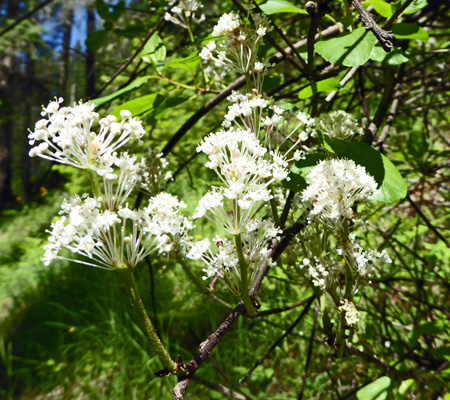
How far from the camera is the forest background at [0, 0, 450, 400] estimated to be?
1093mm

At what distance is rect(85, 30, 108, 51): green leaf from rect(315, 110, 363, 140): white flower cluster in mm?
1039

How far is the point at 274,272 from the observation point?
2.66 metres

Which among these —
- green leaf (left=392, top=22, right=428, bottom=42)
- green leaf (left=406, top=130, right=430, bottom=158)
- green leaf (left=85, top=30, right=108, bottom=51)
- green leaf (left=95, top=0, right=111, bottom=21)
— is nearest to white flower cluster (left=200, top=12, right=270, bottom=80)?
green leaf (left=392, top=22, right=428, bottom=42)

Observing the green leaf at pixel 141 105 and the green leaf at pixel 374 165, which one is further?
the green leaf at pixel 141 105

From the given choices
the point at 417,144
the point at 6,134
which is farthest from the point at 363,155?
the point at 6,134

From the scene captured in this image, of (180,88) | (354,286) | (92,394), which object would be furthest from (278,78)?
(92,394)

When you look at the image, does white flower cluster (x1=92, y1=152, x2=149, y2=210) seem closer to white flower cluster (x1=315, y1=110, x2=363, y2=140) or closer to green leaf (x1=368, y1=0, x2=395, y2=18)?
white flower cluster (x1=315, y1=110, x2=363, y2=140)

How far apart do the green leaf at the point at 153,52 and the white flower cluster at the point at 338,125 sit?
1.93 ft

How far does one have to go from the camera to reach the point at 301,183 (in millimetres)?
786

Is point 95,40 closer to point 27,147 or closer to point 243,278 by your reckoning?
point 243,278

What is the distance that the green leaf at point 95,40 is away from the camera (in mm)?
1505

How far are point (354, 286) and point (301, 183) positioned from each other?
254mm

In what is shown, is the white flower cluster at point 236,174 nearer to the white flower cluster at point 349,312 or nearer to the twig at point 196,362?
the twig at point 196,362

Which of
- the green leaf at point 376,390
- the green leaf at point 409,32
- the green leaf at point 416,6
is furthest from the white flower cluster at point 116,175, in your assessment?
the green leaf at point 376,390
